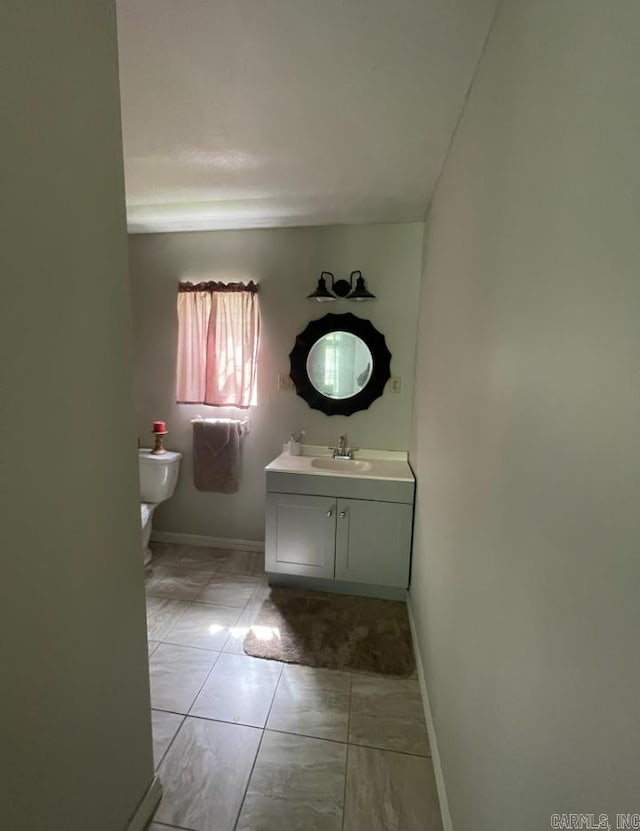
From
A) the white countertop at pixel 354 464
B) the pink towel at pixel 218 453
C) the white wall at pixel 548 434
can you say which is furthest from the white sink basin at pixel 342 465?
the white wall at pixel 548 434

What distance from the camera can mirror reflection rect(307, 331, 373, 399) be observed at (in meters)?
2.53

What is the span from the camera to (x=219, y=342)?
102 inches

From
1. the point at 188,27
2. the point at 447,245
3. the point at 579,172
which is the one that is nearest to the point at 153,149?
the point at 188,27

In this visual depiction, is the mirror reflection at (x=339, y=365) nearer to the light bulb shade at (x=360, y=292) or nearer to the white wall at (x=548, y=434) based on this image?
the light bulb shade at (x=360, y=292)

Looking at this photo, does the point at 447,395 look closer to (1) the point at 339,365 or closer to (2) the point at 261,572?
(1) the point at 339,365

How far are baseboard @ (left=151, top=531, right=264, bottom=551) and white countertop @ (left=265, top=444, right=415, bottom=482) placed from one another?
752mm

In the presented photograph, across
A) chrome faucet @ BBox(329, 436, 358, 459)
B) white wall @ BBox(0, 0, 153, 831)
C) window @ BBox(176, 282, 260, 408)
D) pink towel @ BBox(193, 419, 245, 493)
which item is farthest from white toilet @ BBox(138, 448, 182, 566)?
white wall @ BBox(0, 0, 153, 831)

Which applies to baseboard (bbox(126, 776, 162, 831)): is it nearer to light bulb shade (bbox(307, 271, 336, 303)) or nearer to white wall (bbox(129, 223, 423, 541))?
white wall (bbox(129, 223, 423, 541))

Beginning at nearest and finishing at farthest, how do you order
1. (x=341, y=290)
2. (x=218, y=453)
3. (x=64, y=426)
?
1. (x=64, y=426)
2. (x=341, y=290)
3. (x=218, y=453)

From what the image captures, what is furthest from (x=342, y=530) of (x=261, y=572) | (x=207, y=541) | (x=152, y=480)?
(x=152, y=480)

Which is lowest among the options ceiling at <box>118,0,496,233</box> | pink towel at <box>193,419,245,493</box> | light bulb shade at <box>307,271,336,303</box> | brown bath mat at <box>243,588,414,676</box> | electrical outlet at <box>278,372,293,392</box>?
brown bath mat at <box>243,588,414,676</box>

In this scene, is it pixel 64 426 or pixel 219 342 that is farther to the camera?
pixel 219 342

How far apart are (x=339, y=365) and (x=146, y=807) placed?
2.22m

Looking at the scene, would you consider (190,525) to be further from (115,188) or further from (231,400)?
(115,188)
